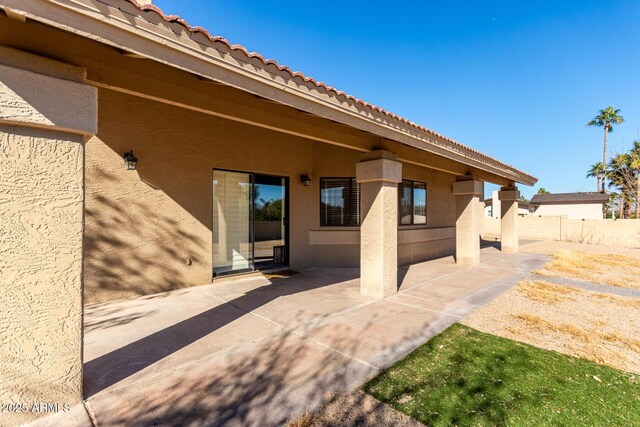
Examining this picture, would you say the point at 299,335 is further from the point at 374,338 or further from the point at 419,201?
the point at 419,201

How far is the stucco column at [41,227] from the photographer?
2.22 metres

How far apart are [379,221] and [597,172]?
49435mm

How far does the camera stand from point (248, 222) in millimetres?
7961

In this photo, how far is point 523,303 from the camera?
5750 mm

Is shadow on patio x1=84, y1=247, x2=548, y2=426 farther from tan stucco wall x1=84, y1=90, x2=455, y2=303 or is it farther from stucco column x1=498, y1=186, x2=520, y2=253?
stucco column x1=498, y1=186, x2=520, y2=253

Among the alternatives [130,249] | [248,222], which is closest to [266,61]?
[130,249]

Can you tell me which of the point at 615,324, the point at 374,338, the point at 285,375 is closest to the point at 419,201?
the point at 615,324

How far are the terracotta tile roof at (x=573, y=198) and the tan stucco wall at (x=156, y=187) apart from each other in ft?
138

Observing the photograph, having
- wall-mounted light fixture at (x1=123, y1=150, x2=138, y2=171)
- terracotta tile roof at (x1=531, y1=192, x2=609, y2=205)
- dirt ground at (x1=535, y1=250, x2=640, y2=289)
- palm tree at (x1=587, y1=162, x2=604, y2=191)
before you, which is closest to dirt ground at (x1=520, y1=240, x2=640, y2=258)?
dirt ground at (x1=535, y1=250, x2=640, y2=289)

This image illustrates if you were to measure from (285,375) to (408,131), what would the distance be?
4897 mm

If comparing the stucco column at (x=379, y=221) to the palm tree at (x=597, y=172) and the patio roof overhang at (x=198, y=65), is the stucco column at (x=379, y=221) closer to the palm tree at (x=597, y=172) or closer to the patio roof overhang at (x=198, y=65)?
the patio roof overhang at (x=198, y=65)

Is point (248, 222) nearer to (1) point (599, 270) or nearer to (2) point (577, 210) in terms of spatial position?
(1) point (599, 270)

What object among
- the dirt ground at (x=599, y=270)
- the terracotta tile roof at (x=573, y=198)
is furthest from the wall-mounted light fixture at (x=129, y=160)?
the terracotta tile roof at (x=573, y=198)

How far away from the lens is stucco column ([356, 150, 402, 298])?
5.82 meters
